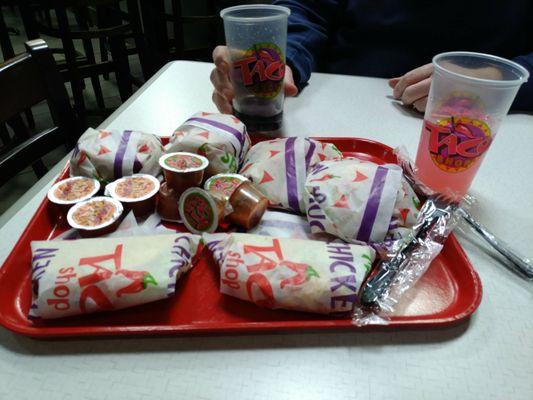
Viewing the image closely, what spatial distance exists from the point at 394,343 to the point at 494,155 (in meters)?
0.70

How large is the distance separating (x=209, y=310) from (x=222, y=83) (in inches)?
27.1

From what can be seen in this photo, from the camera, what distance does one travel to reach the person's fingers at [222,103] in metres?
1.08

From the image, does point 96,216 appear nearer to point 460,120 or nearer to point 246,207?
point 246,207

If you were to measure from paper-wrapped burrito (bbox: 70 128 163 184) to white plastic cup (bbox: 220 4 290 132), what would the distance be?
277mm

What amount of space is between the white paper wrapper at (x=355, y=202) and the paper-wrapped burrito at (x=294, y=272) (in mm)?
42

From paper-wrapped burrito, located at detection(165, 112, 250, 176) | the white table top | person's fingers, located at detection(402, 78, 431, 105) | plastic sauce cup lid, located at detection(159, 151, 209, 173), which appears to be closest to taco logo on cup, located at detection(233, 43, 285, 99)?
paper-wrapped burrito, located at detection(165, 112, 250, 176)

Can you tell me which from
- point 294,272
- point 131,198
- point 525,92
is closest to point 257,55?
point 131,198

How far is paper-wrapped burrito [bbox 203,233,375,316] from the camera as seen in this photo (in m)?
0.59

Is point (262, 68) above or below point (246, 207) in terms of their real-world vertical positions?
above

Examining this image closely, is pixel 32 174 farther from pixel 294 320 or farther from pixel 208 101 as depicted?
pixel 294 320

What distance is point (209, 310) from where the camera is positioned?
62 centimetres

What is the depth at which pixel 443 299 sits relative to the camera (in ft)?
2.14

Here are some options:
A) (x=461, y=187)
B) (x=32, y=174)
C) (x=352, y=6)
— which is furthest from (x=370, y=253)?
(x=32, y=174)

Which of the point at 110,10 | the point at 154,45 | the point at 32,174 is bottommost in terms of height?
the point at 32,174
